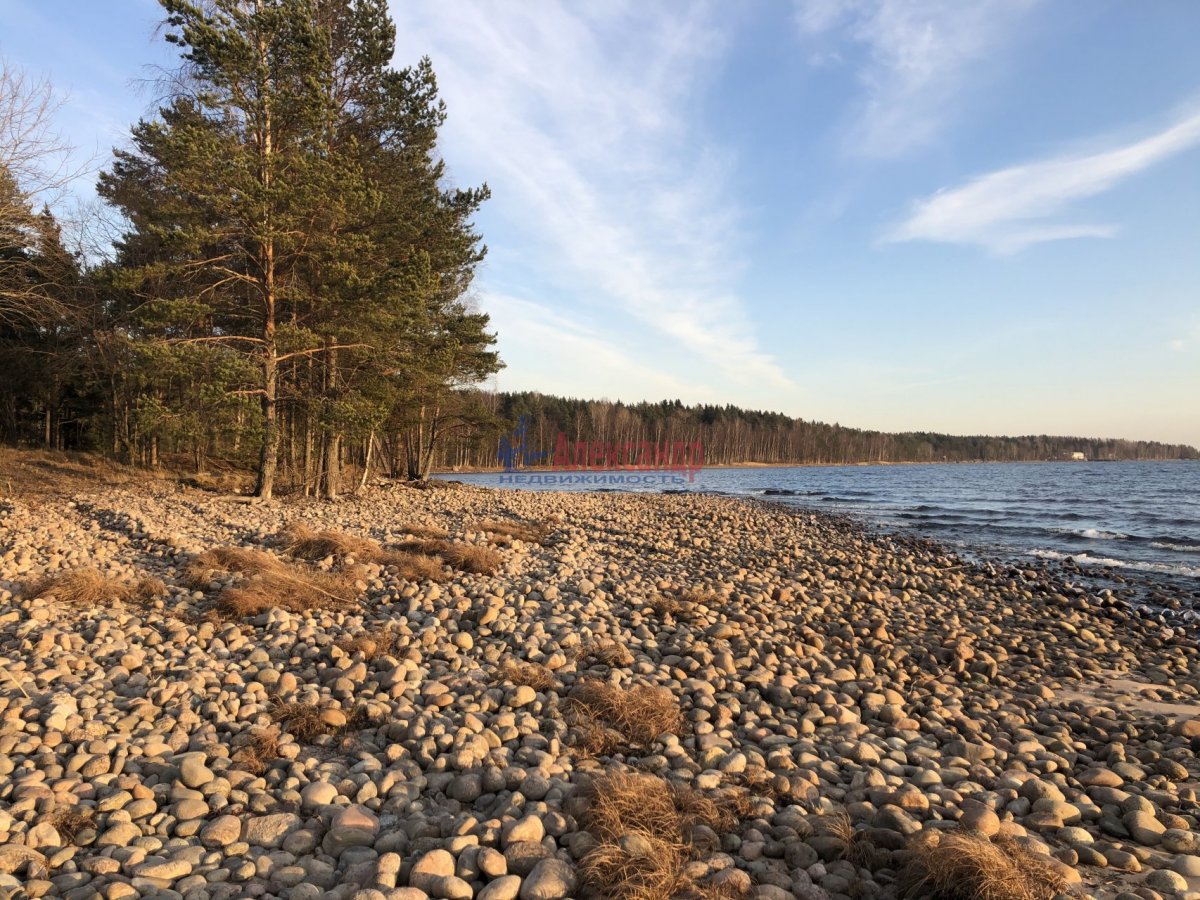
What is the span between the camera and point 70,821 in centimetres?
309

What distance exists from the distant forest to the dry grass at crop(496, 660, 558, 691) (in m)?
48.8

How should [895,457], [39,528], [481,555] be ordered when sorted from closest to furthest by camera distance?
[481,555] < [39,528] < [895,457]

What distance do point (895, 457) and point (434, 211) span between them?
128849 mm

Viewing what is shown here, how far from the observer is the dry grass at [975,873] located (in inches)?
108

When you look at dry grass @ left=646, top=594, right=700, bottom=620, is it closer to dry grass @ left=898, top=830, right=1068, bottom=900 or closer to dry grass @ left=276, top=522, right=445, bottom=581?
dry grass @ left=276, top=522, right=445, bottom=581

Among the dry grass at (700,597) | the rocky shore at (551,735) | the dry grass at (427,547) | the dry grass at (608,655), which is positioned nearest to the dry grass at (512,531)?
the dry grass at (427,547)

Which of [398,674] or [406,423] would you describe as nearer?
[398,674]

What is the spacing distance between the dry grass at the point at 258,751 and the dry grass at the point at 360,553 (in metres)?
4.38

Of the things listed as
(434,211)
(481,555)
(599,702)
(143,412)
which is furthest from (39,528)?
(434,211)

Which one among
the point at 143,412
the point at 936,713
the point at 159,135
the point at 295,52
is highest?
the point at 295,52

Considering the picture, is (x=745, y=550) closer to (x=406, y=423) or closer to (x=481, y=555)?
(x=481, y=555)

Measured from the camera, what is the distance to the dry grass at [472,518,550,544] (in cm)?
1219

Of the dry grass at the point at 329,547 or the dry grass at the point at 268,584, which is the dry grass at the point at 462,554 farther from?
the dry grass at the point at 268,584

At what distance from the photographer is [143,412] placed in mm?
13984
